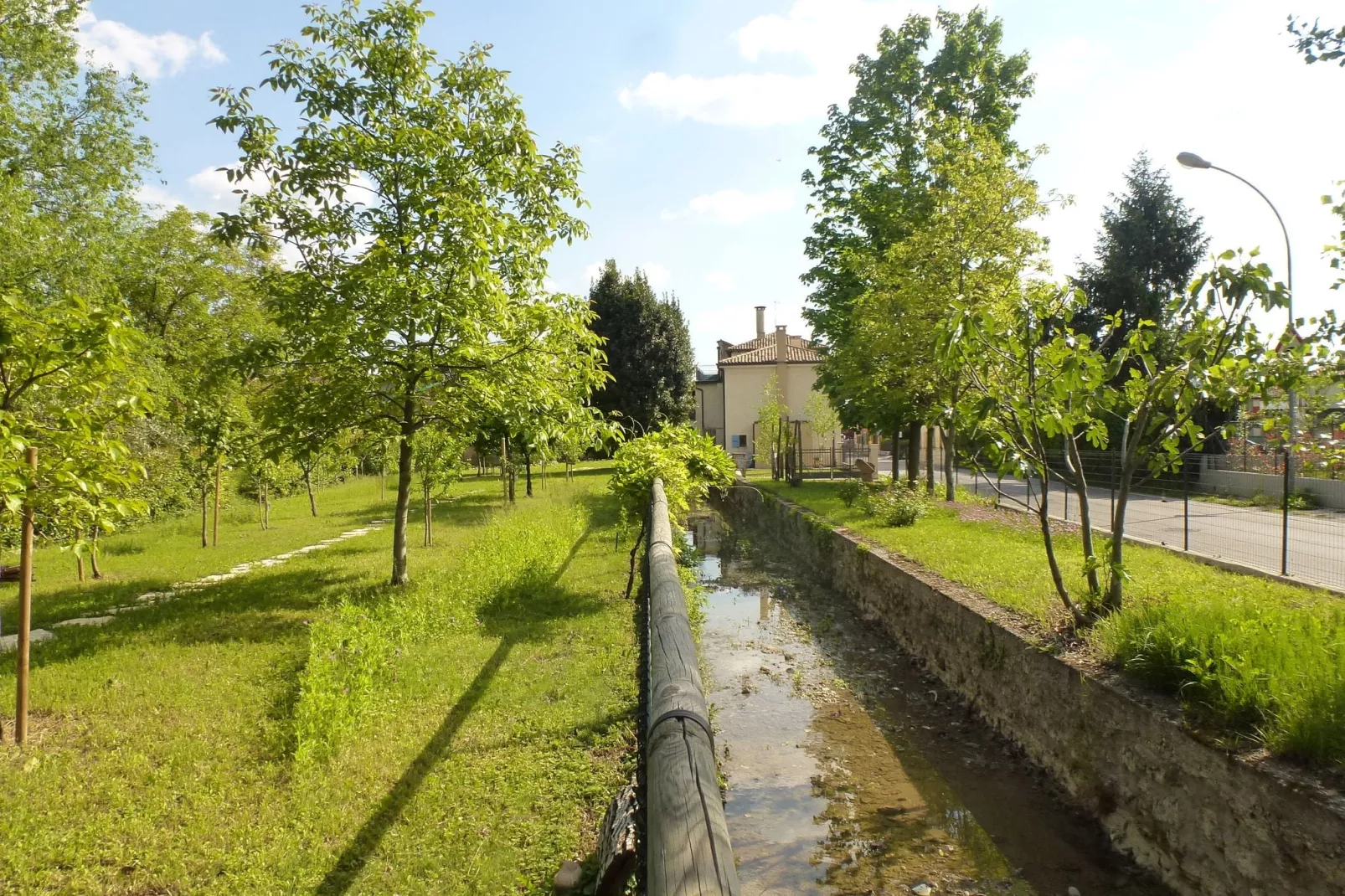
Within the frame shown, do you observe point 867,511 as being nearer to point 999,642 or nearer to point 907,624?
point 907,624

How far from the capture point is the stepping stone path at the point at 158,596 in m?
6.70

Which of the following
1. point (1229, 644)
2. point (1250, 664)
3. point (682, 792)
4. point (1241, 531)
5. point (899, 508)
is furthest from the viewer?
point (899, 508)

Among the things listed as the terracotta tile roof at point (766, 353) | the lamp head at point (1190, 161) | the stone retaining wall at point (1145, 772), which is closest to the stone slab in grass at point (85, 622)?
the stone retaining wall at point (1145, 772)

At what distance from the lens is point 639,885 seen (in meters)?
3.41

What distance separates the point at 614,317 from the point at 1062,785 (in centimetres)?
3221

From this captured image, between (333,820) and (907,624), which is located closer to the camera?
(333,820)

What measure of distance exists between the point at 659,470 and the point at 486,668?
173 inches

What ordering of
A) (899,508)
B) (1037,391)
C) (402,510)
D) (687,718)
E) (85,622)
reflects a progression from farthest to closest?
(899,508), (402,510), (85,622), (1037,391), (687,718)

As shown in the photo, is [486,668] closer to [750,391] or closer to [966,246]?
[966,246]

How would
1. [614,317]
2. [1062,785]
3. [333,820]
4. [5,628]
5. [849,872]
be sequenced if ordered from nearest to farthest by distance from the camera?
[333,820] < [849,872] < [1062,785] < [5,628] < [614,317]

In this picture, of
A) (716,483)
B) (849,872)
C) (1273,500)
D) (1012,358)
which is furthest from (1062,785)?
(1273,500)

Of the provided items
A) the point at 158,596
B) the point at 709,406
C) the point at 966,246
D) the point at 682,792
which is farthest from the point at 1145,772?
the point at 709,406

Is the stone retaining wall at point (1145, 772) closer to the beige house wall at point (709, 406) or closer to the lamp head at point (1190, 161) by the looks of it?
the lamp head at point (1190, 161)

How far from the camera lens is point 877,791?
546 cm
